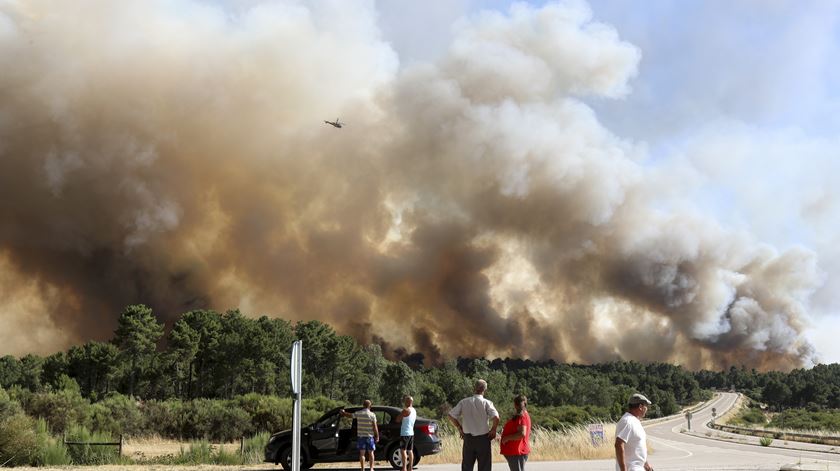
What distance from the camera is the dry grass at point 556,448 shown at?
23.6m

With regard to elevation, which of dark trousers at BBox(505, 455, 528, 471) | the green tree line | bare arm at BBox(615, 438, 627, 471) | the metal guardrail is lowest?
the metal guardrail

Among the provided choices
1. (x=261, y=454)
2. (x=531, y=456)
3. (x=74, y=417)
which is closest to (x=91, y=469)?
(x=261, y=454)

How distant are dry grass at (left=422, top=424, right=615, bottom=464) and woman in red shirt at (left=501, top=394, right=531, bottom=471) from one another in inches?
486

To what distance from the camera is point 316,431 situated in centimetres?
1903

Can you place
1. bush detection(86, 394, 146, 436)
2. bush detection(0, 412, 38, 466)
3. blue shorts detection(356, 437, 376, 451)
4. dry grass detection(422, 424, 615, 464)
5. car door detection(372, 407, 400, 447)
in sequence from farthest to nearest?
bush detection(86, 394, 146, 436)
dry grass detection(422, 424, 615, 464)
bush detection(0, 412, 38, 466)
car door detection(372, 407, 400, 447)
blue shorts detection(356, 437, 376, 451)

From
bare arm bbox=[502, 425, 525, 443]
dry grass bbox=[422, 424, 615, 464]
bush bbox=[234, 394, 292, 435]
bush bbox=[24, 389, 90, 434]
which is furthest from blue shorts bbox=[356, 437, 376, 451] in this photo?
bush bbox=[24, 389, 90, 434]

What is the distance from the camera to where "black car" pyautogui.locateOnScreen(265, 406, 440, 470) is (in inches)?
740

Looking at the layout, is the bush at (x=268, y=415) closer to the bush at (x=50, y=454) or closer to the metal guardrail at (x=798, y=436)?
the bush at (x=50, y=454)

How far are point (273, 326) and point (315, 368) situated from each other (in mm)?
7734

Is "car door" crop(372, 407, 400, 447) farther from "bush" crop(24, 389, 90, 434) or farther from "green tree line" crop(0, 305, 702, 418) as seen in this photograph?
"green tree line" crop(0, 305, 702, 418)

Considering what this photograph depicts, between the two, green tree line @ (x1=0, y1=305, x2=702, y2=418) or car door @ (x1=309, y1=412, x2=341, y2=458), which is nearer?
car door @ (x1=309, y1=412, x2=341, y2=458)

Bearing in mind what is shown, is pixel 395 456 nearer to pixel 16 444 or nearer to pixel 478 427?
pixel 478 427

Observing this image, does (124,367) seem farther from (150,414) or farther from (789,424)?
(789,424)

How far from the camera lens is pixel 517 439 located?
11.1 metres
